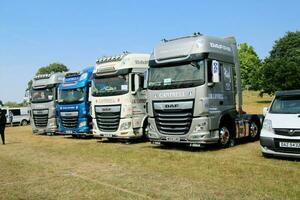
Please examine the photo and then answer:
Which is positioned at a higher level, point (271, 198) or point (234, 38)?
point (234, 38)

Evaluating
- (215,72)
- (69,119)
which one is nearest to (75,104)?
(69,119)

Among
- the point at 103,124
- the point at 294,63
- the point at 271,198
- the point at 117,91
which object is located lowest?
the point at 271,198

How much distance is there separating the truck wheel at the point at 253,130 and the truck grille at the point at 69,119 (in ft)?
27.2

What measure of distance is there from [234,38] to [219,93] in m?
2.76

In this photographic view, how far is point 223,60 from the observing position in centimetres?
1365

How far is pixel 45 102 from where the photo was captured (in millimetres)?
22797

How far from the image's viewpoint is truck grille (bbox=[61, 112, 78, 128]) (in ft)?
64.9

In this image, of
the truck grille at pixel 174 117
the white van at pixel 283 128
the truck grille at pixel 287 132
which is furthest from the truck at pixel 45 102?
the truck grille at pixel 287 132

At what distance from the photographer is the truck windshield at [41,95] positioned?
22.8 metres

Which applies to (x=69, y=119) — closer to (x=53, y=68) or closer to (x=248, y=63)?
(x=248, y=63)

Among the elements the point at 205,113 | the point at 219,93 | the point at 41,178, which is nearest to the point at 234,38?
the point at 219,93

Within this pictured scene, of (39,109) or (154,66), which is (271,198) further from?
(39,109)

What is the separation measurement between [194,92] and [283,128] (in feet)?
10.2

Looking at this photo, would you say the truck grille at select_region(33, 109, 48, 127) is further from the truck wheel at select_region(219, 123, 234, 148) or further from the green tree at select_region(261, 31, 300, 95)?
the green tree at select_region(261, 31, 300, 95)
